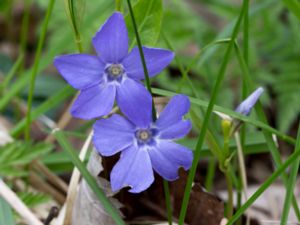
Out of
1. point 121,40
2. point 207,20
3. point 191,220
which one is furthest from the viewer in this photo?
point 207,20

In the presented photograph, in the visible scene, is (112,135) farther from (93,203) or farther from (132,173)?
(93,203)

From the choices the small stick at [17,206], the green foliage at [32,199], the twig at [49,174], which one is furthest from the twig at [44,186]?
the small stick at [17,206]

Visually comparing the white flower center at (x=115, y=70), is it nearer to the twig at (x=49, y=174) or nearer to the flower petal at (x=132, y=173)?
the flower petal at (x=132, y=173)

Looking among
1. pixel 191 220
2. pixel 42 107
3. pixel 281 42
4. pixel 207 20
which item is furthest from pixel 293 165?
pixel 207 20

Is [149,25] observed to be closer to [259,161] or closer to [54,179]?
[54,179]

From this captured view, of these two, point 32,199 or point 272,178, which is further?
point 32,199

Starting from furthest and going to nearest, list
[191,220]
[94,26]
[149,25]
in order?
[94,26] < [191,220] < [149,25]

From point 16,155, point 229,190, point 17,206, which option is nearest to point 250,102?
point 229,190
